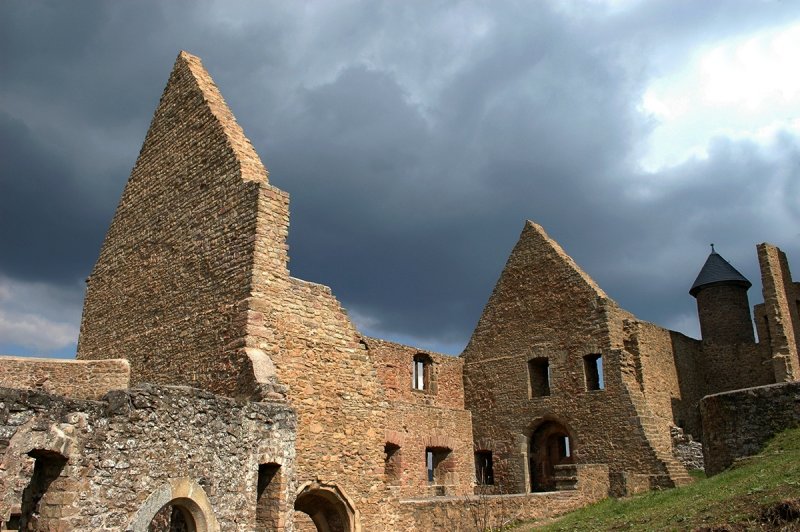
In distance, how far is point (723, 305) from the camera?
89.7 ft

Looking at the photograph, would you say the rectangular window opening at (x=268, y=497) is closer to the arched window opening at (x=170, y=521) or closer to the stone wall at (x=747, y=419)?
the arched window opening at (x=170, y=521)

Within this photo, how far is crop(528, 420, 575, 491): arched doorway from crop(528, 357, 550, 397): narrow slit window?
3.35 feet

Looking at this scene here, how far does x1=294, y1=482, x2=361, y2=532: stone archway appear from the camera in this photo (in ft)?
41.1

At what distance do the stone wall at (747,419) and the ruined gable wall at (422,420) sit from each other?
28.0ft

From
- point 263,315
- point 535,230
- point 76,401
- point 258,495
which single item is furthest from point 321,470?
point 535,230

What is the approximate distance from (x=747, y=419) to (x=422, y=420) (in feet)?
32.2

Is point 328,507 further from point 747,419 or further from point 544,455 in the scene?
point 544,455

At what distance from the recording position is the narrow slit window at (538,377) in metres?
22.5

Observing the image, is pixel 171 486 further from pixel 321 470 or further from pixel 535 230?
pixel 535 230

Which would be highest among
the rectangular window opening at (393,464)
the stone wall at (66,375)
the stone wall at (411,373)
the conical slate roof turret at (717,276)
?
the conical slate roof turret at (717,276)

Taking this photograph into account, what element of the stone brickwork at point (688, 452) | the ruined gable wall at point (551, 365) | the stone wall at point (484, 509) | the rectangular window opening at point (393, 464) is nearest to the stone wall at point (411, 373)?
the ruined gable wall at point (551, 365)

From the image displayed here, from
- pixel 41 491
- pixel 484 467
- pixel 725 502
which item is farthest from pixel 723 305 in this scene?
pixel 41 491

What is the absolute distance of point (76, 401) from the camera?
7465mm

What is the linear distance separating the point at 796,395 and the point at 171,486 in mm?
11166
